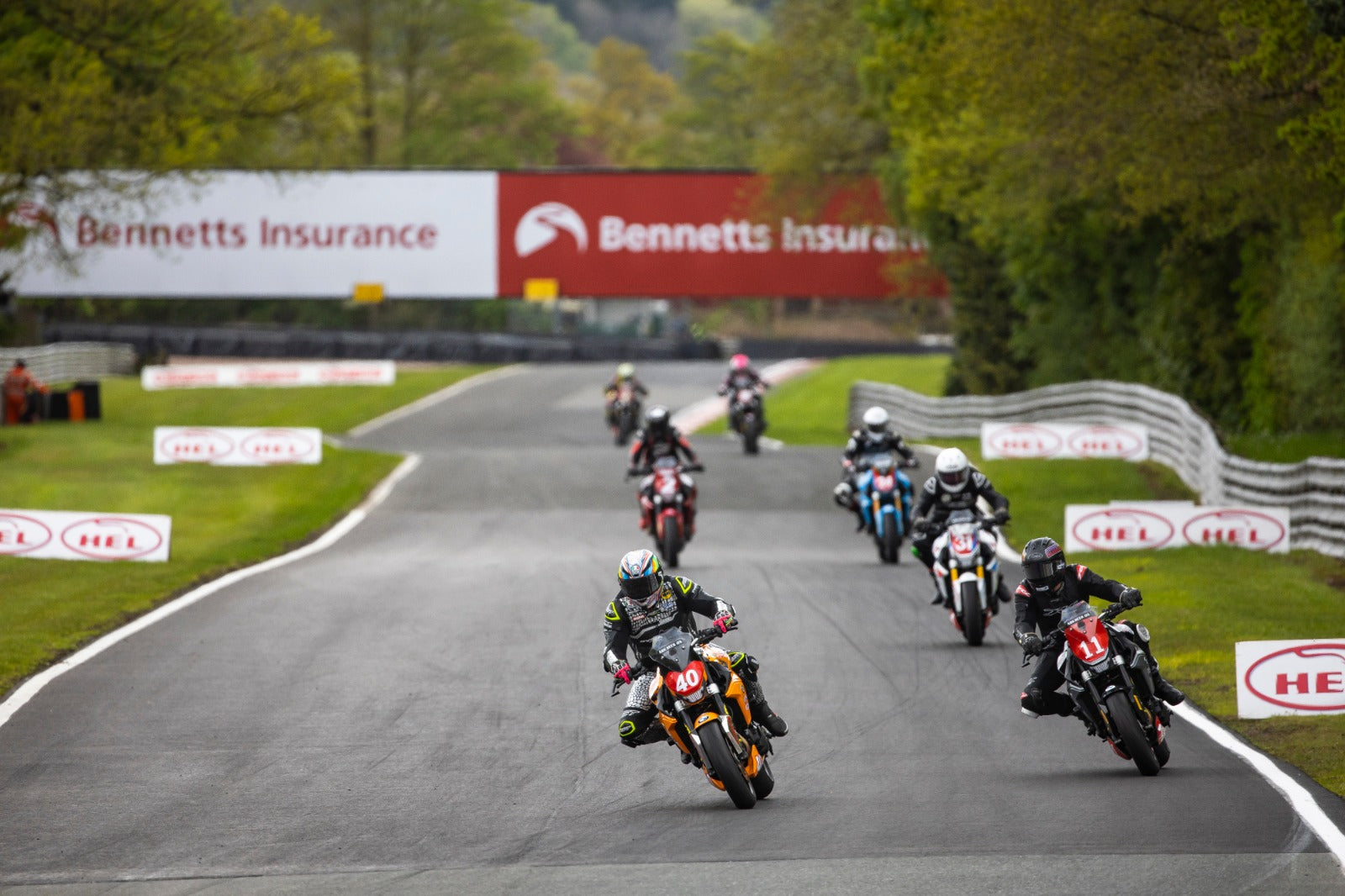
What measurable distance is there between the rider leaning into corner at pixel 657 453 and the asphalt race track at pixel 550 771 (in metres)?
0.99

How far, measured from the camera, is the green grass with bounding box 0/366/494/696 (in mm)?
17453

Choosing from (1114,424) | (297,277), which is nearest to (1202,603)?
(1114,424)

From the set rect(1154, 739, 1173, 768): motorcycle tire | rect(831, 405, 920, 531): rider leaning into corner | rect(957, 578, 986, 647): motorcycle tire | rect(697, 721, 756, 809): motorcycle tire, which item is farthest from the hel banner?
rect(697, 721, 756, 809): motorcycle tire

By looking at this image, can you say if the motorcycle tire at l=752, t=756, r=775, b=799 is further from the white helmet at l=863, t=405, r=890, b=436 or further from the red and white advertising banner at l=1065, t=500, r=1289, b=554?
the red and white advertising banner at l=1065, t=500, r=1289, b=554

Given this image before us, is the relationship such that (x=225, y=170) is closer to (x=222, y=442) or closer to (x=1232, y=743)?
(x=222, y=442)

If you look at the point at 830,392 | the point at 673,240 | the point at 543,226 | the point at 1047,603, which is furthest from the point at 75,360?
the point at 1047,603

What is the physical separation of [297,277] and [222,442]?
27.0m

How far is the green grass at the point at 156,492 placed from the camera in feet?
57.3

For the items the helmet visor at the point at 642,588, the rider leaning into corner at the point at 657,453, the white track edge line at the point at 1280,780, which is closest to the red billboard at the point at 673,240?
the rider leaning into corner at the point at 657,453

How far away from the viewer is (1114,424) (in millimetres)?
31781

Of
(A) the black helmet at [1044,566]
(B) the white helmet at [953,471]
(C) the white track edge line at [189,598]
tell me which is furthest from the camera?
(B) the white helmet at [953,471]

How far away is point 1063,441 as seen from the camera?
30.8 meters

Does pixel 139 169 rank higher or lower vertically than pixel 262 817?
higher

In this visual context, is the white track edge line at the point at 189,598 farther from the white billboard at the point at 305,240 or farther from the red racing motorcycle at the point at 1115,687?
the white billboard at the point at 305,240
